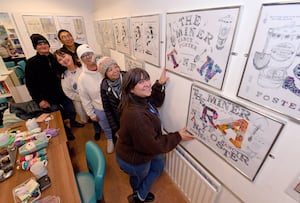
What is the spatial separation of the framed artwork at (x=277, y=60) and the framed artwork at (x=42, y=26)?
3365mm

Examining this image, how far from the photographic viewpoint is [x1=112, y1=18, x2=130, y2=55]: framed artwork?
1.77 metres

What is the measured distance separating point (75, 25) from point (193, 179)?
3393 millimetres

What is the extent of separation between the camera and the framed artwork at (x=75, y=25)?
2844mm

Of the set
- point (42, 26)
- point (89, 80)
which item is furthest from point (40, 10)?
point (89, 80)

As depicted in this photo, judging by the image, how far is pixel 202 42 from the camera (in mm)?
865

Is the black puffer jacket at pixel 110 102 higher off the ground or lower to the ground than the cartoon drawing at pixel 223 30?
lower

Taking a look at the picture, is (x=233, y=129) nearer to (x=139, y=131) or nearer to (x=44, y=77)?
(x=139, y=131)

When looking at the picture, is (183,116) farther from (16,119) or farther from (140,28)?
(16,119)

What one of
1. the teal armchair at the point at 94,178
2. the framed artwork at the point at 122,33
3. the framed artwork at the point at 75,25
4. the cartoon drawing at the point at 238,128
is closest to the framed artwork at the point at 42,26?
the framed artwork at the point at 75,25

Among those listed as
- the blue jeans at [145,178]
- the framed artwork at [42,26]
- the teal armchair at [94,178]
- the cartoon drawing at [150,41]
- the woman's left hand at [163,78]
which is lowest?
the blue jeans at [145,178]

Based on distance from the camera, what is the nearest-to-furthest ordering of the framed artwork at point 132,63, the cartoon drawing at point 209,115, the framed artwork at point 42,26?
1. the cartoon drawing at point 209,115
2. the framed artwork at point 132,63
3. the framed artwork at point 42,26

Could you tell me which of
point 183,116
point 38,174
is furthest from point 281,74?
point 38,174

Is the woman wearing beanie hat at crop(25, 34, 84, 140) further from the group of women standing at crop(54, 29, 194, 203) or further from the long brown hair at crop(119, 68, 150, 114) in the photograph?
the long brown hair at crop(119, 68, 150, 114)

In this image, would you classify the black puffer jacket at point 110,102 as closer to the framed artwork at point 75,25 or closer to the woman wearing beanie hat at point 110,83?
the woman wearing beanie hat at point 110,83
